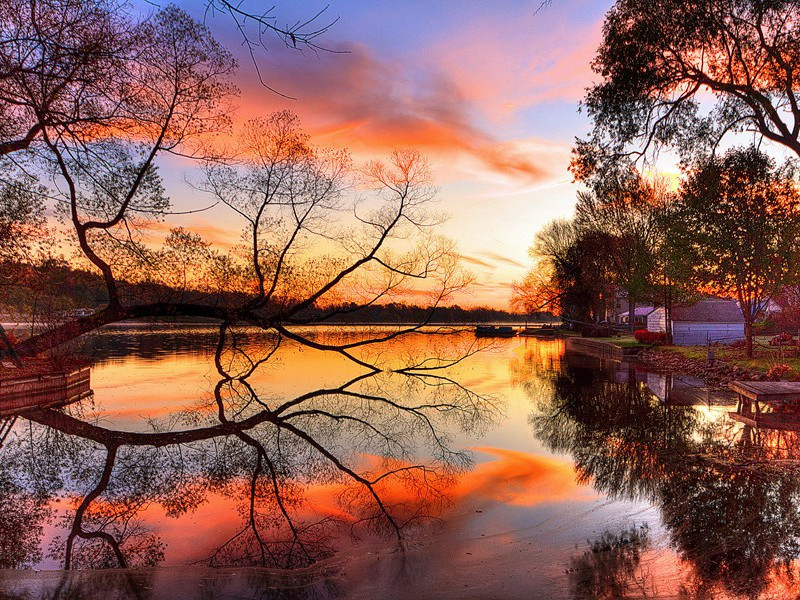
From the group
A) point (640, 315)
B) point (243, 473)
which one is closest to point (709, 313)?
point (640, 315)

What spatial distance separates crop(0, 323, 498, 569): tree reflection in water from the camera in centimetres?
758

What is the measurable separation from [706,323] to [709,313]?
174cm

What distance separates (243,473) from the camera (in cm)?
1123

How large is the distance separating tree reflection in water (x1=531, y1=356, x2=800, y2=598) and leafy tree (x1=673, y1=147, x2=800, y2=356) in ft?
50.4

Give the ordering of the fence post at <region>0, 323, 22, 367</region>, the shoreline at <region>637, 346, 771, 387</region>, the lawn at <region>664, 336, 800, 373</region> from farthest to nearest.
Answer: the lawn at <region>664, 336, 800, 373</region>
the shoreline at <region>637, 346, 771, 387</region>
the fence post at <region>0, 323, 22, 367</region>

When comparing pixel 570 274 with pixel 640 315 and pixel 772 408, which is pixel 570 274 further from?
pixel 772 408

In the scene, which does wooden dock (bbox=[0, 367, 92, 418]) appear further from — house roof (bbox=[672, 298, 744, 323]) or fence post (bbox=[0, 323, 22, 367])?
house roof (bbox=[672, 298, 744, 323])

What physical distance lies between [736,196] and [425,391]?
64.5 ft

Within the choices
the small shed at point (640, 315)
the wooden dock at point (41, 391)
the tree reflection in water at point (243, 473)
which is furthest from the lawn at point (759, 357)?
the small shed at point (640, 315)

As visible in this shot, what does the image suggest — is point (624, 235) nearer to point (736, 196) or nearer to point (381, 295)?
point (736, 196)

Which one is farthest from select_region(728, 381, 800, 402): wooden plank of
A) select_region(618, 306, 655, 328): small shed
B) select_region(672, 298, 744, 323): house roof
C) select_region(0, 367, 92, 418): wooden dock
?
select_region(618, 306, 655, 328): small shed

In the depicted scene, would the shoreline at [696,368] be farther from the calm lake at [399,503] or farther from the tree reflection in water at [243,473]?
the tree reflection in water at [243,473]

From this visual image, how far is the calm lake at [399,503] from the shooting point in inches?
240

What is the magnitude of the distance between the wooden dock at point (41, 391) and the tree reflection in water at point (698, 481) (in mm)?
18062
